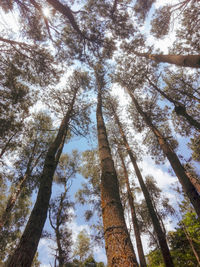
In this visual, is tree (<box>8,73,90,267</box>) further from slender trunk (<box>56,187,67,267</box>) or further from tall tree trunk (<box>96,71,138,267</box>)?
slender trunk (<box>56,187,67,267</box>)

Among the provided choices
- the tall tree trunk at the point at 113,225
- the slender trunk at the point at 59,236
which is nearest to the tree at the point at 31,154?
the slender trunk at the point at 59,236

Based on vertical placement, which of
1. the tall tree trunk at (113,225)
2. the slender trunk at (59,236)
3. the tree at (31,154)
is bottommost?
the tall tree trunk at (113,225)

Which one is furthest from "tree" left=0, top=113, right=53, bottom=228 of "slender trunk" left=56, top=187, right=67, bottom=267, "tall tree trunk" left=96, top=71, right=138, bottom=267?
"tall tree trunk" left=96, top=71, right=138, bottom=267

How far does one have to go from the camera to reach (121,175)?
13383 millimetres

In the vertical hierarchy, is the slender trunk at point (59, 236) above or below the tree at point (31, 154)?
below

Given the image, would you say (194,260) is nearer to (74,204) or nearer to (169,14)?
(74,204)

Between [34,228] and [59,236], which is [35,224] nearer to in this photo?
[34,228]

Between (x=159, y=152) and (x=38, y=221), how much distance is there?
33.9 ft

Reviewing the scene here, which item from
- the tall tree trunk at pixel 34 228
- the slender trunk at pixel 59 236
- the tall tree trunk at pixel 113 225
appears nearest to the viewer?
the tall tree trunk at pixel 113 225

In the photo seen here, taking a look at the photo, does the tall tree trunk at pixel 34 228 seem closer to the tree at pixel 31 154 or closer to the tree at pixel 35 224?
the tree at pixel 35 224

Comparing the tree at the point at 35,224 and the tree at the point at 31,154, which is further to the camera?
the tree at the point at 31,154

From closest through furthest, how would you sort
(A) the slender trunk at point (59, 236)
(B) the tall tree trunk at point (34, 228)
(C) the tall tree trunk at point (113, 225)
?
(C) the tall tree trunk at point (113, 225)
(B) the tall tree trunk at point (34, 228)
(A) the slender trunk at point (59, 236)

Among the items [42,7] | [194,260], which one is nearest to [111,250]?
[194,260]

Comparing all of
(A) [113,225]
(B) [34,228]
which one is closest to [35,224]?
(B) [34,228]
